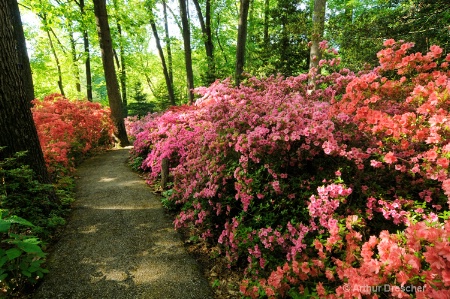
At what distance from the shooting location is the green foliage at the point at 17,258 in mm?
2016

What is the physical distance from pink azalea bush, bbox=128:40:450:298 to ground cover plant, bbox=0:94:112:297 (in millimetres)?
1756

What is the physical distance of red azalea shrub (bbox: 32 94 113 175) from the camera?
5156 millimetres

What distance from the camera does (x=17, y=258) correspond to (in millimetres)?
2355

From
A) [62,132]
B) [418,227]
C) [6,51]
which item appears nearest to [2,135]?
[6,51]

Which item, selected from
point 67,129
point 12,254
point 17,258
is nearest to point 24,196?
point 17,258

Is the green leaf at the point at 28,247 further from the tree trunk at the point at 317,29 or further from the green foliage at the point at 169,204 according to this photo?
the tree trunk at the point at 317,29

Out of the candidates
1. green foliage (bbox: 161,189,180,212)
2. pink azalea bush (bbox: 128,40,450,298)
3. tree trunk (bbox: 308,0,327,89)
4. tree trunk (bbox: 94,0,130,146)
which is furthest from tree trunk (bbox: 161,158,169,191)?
tree trunk (bbox: 94,0,130,146)

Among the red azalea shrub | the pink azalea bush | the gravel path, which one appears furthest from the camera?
the red azalea shrub

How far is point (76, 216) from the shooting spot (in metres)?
3.97

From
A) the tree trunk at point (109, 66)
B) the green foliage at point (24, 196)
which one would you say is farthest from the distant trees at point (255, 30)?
the green foliage at point (24, 196)

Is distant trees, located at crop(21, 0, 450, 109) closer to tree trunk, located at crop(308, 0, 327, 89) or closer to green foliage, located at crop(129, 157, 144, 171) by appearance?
tree trunk, located at crop(308, 0, 327, 89)

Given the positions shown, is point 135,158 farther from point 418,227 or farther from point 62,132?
point 418,227

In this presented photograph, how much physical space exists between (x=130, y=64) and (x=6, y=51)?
1594 centimetres

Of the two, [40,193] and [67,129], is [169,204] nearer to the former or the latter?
[40,193]
